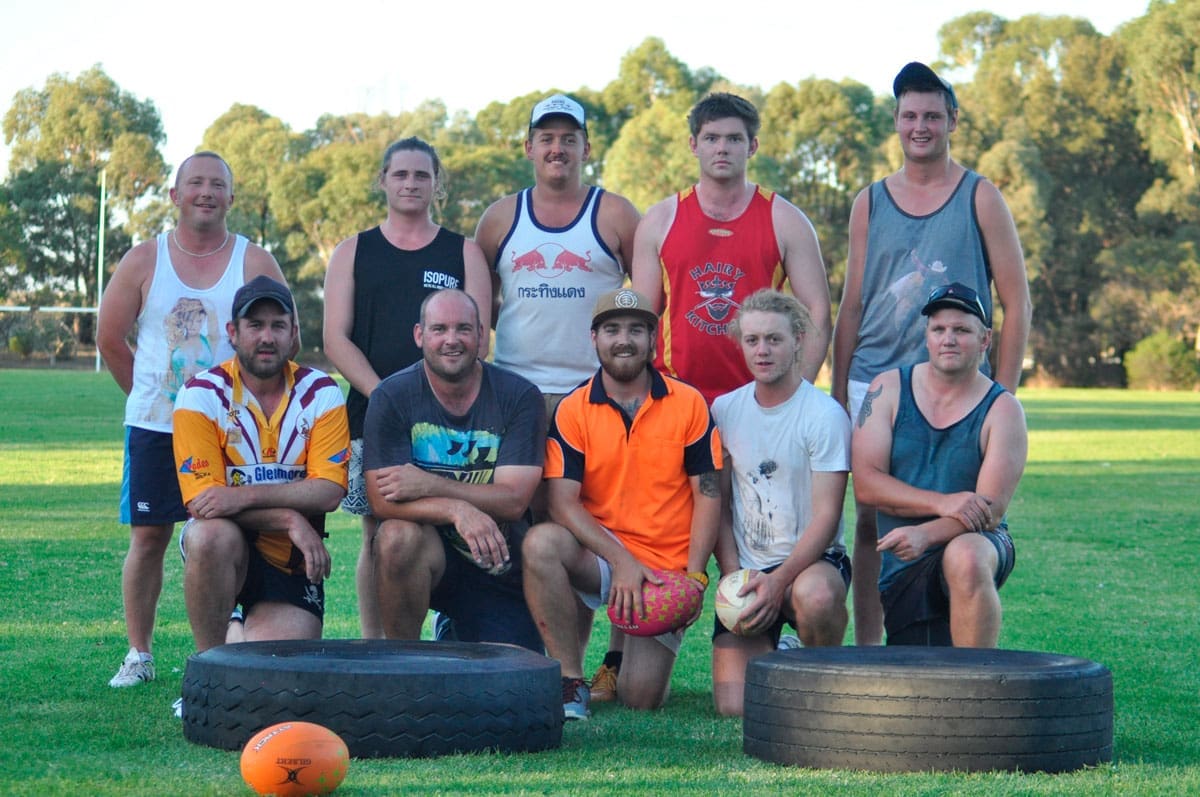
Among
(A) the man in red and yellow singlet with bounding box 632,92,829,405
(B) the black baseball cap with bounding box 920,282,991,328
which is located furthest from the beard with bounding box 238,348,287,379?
(B) the black baseball cap with bounding box 920,282,991,328

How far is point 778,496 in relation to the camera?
19.2 feet

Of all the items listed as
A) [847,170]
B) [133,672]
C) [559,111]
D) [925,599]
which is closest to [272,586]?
[133,672]

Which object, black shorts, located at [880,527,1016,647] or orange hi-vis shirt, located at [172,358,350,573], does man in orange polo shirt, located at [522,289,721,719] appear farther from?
orange hi-vis shirt, located at [172,358,350,573]

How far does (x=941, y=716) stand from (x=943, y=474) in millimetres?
1422

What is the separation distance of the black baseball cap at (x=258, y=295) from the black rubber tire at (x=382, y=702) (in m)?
1.49

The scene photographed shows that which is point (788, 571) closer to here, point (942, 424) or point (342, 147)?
point (942, 424)

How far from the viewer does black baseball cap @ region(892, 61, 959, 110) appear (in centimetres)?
612

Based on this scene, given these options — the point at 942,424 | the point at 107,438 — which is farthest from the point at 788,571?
the point at 107,438

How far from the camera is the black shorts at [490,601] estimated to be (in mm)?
5965

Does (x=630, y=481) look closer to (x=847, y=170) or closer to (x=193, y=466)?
(x=193, y=466)

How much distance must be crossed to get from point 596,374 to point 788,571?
3.67 feet

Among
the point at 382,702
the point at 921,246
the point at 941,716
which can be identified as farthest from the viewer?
the point at 921,246

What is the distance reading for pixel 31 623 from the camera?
23.9 feet

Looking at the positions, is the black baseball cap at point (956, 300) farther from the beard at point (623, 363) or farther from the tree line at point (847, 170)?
the tree line at point (847, 170)
